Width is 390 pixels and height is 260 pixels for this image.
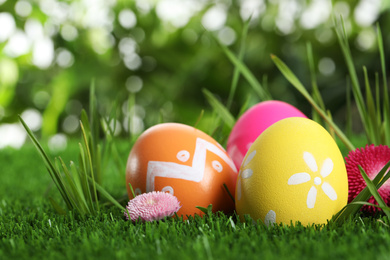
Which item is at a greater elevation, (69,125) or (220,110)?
(220,110)

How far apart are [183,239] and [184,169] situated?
0.55ft

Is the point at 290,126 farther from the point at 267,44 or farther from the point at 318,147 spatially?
the point at 267,44

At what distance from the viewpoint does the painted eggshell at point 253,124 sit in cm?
86

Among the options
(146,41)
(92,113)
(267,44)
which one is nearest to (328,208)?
(92,113)

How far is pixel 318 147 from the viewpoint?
66 cm

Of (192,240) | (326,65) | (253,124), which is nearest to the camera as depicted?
(192,240)

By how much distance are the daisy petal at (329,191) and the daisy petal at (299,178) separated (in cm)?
3

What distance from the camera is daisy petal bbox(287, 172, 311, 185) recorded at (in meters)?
0.64

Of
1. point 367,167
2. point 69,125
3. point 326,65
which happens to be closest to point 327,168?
point 367,167

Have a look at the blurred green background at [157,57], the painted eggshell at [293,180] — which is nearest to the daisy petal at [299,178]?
the painted eggshell at [293,180]

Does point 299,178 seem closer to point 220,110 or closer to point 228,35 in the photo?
point 220,110

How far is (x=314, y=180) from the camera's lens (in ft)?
2.10

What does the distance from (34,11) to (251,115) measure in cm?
281

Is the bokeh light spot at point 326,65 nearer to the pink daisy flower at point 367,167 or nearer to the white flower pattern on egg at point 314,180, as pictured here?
the pink daisy flower at point 367,167
